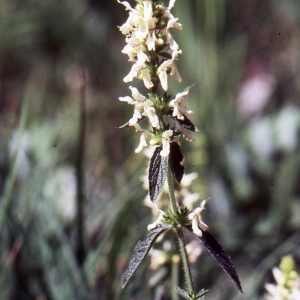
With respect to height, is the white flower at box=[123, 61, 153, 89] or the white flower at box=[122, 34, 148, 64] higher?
the white flower at box=[122, 34, 148, 64]

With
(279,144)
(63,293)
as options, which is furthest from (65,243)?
(279,144)

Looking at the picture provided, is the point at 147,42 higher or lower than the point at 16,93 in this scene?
lower

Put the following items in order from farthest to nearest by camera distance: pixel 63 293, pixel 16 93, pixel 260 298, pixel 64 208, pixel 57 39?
pixel 57 39, pixel 16 93, pixel 64 208, pixel 260 298, pixel 63 293

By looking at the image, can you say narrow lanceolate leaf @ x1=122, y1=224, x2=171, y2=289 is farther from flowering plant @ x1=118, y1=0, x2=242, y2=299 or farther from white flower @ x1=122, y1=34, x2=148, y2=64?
white flower @ x1=122, y1=34, x2=148, y2=64

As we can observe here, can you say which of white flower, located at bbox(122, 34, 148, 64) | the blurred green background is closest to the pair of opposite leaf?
white flower, located at bbox(122, 34, 148, 64)

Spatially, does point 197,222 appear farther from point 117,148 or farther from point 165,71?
point 117,148

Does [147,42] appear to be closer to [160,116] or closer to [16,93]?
[160,116]

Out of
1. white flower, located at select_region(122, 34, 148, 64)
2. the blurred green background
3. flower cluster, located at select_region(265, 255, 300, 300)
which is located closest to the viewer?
white flower, located at select_region(122, 34, 148, 64)

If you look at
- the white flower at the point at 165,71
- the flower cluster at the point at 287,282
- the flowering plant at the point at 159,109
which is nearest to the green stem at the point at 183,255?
the flowering plant at the point at 159,109
